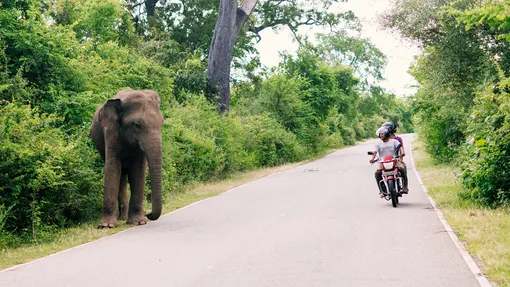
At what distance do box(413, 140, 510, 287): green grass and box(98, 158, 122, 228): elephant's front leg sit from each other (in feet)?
21.9

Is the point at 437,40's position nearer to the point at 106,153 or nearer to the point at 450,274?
the point at 106,153

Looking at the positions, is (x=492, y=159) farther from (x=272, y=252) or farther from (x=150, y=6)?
(x=150, y=6)

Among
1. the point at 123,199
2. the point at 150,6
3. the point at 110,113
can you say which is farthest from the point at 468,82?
the point at 150,6

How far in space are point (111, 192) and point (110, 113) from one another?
1.66 meters

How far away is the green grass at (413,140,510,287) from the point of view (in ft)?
25.1

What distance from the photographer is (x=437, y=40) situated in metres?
22.7

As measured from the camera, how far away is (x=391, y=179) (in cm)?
1466

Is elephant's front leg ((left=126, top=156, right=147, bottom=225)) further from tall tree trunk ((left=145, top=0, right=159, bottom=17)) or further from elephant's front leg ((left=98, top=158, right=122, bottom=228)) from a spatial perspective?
tall tree trunk ((left=145, top=0, right=159, bottom=17))

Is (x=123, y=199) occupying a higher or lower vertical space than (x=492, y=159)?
lower

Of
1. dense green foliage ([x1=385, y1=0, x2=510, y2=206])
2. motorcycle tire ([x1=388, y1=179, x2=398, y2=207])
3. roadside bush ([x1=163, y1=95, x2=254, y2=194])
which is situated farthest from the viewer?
roadside bush ([x1=163, y1=95, x2=254, y2=194])

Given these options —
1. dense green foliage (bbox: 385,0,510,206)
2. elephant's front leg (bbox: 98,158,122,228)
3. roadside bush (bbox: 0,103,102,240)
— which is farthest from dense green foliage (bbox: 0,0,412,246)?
dense green foliage (bbox: 385,0,510,206)

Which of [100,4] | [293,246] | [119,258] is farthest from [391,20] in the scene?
[119,258]

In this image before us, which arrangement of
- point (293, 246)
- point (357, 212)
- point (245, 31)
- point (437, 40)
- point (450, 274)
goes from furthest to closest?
point (245, 31) < point (437, 40) < point (357, 212) < point (293, 246) < point (450, 274)

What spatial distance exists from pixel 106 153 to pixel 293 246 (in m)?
5.20
